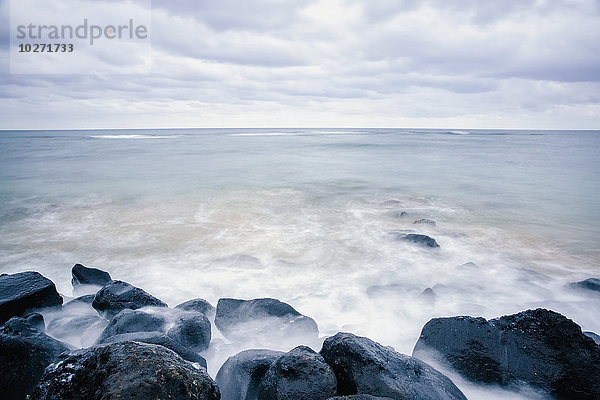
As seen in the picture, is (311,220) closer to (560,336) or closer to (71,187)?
(560,336)

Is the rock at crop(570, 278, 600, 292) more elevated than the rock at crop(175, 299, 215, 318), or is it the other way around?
the rock at crop(570, 278, 600, 292)

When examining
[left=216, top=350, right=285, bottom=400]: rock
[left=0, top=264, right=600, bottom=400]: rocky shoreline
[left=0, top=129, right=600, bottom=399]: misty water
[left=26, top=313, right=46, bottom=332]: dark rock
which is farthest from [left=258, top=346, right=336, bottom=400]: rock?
[left=26, top=313, right=46, bottom=332]: dark rock

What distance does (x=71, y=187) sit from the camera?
42.7 ft

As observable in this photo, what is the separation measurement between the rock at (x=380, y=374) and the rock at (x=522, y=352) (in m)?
0.56

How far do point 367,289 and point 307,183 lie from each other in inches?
369

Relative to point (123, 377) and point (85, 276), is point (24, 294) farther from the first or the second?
point (123, 377)

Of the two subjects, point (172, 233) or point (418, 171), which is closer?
point (172, 233)

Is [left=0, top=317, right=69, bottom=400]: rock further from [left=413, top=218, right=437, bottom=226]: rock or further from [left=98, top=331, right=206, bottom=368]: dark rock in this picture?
[left=413, top=218, right=437, bottom=226]: rock

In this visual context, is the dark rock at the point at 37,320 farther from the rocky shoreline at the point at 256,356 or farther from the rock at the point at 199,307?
the rock at the point at 199,307

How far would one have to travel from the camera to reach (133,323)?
10.4ft

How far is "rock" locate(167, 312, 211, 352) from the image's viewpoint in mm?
3166

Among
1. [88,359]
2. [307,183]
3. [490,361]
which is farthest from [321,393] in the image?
[307,183]

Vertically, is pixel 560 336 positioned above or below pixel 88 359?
below

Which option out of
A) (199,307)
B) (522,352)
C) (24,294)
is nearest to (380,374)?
(522,352)
